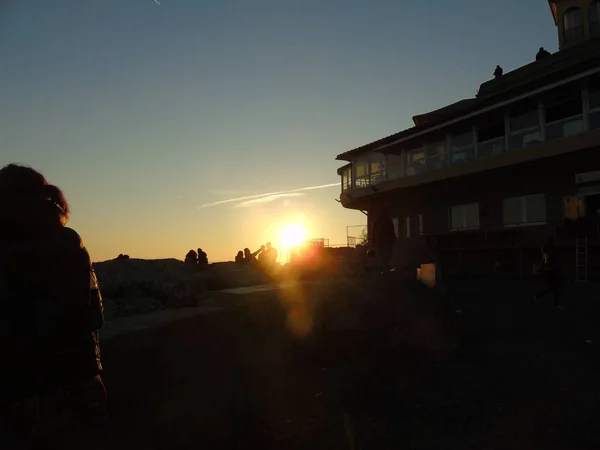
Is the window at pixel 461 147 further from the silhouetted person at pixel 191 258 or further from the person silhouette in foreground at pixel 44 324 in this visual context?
the person silhouette in foreground at pixel 44 324

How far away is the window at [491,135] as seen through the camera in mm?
20453

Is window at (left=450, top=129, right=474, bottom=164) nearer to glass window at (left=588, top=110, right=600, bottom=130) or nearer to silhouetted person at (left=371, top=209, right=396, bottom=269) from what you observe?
glass window at (left=588, top=110, right=600, bottom=130)

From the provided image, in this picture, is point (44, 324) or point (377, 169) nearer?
point (44, 324)

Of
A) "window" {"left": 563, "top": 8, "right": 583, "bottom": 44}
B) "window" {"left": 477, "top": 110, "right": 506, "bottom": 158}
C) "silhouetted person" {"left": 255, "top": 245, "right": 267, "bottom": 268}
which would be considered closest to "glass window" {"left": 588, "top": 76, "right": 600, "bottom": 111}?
"window" {"left": 477, "top": 110, "right": 506, "bottom": 158}

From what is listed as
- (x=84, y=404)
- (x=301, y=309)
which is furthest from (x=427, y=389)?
(x=84, y=404)

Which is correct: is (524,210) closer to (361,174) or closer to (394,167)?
(394,167)

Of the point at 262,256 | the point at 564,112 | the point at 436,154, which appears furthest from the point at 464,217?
the point at 262,256

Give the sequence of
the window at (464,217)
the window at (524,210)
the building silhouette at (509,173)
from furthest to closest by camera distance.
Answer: the window at (464,217) → the window at (524,210) → the building silhouette at (509,173)

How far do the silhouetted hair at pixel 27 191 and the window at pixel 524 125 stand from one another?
63.9 feet

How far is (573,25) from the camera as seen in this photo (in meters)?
28.6

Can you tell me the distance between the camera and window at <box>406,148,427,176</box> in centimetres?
2428

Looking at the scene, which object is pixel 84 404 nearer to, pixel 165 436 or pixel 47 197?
pixel 47 197

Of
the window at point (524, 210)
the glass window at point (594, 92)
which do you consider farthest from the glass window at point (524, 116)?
the window at point (524, 210)

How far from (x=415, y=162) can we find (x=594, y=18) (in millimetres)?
13959
